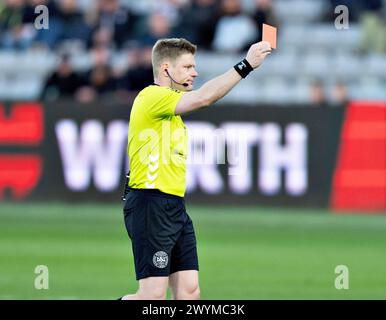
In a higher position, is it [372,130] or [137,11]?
[137,11]

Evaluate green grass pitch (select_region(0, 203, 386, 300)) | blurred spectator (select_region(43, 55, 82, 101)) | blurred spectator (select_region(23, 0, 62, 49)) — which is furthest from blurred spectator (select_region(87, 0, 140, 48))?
green grass pitch (select_region(0, 203, 386, 300))

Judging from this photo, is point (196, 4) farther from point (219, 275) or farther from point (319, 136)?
point (219, 275)

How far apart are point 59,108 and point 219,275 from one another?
746 cm

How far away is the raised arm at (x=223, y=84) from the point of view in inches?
347

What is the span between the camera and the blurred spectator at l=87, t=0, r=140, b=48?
23625mm

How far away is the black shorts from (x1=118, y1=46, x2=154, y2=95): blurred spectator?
12.5m

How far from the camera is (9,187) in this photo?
67.7ft

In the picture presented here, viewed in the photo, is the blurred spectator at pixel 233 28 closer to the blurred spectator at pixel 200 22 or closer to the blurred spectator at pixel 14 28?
the blurred spectator at pixel 200 22

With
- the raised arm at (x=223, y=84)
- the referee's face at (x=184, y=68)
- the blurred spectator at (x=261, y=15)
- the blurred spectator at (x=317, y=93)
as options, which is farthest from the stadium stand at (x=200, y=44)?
the raised arm at (x=223, y=84)

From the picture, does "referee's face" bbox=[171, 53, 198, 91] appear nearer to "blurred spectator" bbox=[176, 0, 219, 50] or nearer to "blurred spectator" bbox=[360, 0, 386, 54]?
"blurred spectator" bbox=[176, 0, 219, 50]

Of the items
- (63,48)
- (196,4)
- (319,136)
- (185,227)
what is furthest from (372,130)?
(185,227)

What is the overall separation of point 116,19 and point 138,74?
199 cm

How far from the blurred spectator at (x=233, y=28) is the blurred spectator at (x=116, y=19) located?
5.42ft

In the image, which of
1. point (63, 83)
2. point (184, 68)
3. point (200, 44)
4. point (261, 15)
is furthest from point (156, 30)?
point (184, 68)
